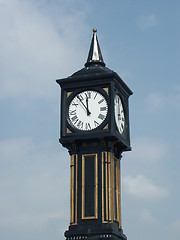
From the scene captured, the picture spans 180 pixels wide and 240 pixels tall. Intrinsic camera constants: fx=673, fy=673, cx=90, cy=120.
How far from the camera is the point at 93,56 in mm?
27031

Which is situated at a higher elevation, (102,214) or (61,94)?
(61,94)

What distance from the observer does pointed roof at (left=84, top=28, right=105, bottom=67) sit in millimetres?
A: 26891

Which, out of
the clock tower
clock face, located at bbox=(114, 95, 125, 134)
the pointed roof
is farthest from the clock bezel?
the pointed roof

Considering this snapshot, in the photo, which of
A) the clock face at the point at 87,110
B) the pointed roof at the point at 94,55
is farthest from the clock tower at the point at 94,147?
the pointed roof at the point at 94,55

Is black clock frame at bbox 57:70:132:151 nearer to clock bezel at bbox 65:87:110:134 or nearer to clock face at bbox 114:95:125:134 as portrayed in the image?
clock bezel at bbox 65:87:110:134

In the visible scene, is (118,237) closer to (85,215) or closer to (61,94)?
(85,215)

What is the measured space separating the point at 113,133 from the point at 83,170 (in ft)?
6.04

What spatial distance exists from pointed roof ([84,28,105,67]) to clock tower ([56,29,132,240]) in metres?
0.83

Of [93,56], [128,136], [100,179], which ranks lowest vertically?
[100,179]

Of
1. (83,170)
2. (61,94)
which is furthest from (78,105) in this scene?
(83,170)

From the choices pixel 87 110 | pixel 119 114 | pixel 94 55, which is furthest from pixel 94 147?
pixel 94 55

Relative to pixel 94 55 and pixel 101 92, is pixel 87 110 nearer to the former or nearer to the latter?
pixel 101 92

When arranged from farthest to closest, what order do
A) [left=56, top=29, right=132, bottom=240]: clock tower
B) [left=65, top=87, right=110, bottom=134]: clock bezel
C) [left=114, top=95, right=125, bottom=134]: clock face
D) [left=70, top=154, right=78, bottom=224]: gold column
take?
[left=114, top=95, right=125, bottom=134]: clock face → [left=65, top=87, right=110, bottom=134]: clock bezel → [left=70, top=154, right=78, bottom=224]: gold column → [left=56, top=29, right=132, bottom=240]: clock tower

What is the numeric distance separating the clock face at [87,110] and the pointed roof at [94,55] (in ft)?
6.07
